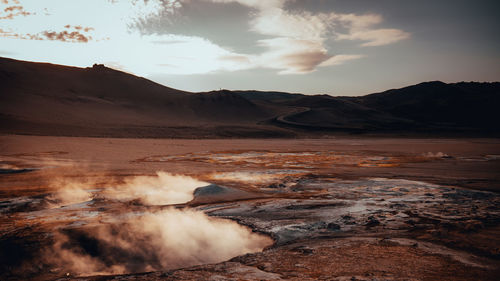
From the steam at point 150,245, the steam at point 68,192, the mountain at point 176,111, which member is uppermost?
the mountain at point 176,111

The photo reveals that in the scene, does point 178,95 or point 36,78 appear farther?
point 178,95

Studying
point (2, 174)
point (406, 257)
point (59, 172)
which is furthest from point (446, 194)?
point (2, 174)

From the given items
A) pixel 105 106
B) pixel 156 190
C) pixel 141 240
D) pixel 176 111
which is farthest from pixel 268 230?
pixel 176 111

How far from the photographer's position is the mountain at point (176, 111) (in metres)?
32.5

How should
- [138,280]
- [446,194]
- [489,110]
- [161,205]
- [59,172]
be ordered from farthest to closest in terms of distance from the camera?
[489,110] < [59,172] < [446,194] < [161,205] < [138,280]

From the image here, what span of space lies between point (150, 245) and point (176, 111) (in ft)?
160

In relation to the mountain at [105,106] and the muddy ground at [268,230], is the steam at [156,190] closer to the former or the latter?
the muddy ground at [268,230]

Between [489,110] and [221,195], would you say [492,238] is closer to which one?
[221,195]

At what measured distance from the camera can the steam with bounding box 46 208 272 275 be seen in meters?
3.44

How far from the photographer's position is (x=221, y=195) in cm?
654

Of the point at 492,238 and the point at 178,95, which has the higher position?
the point at 178,95

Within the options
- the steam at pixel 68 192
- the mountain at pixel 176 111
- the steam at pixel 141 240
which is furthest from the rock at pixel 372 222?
the mountain at pixel 176 111

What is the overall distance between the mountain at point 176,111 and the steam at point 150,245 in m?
25.5

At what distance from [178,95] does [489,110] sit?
183 feet
